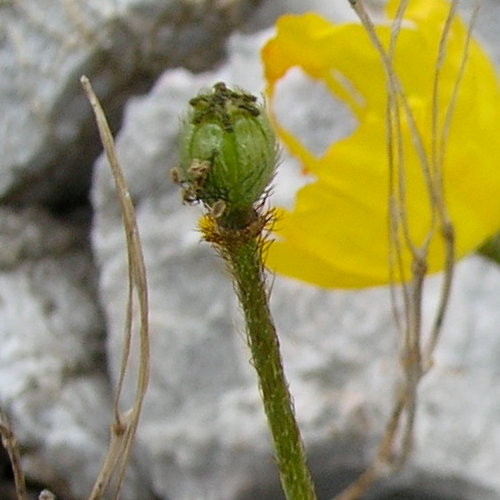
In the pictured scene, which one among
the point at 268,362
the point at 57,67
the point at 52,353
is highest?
the point at 57,67

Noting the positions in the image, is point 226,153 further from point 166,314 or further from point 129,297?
point 166,314

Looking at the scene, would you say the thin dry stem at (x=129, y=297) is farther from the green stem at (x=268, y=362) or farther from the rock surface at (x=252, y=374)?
the rock surface at (x=252, y=374)

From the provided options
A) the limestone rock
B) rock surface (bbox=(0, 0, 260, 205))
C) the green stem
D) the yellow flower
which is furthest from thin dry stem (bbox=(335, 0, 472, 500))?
rock surface (bbox=(0, 0, 260, 205))

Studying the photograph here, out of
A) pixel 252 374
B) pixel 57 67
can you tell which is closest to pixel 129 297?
pixel 252 374

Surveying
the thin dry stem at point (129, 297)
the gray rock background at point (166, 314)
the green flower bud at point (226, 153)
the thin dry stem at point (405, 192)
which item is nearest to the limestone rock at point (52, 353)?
the gray rock background at point (166, 314)

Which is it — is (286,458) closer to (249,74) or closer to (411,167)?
(411,167)

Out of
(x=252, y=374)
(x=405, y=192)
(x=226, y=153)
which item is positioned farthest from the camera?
(x=252, y=374)
